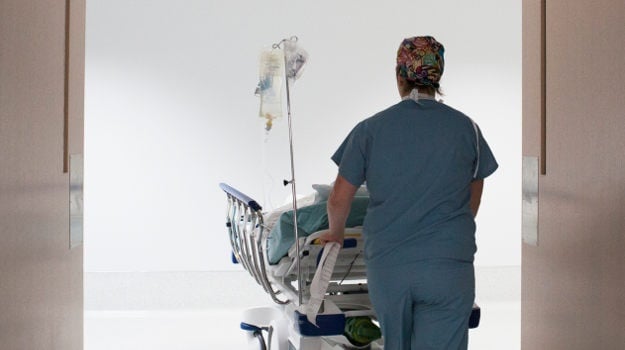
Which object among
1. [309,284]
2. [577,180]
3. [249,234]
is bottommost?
[309,284]

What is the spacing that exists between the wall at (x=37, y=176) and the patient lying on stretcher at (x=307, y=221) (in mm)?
756

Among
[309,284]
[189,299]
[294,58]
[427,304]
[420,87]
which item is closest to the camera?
[427,304]

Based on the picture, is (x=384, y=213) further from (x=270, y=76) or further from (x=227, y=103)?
(x=227, y=103)

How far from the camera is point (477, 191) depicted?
2637 mm

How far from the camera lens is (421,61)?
2.50 m

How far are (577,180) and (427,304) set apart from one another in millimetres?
643

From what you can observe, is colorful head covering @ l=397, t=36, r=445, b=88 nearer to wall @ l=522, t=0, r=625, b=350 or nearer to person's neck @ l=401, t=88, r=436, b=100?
person's neck @ l=401, t=88, r=436, b=100

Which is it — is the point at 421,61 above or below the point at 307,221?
above

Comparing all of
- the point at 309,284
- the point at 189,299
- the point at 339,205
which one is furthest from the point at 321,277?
the point at 189,299

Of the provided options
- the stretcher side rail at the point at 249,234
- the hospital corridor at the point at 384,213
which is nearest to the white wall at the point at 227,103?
the hospital corridor at the point at 384,213

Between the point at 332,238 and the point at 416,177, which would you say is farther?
Answer: the point at 332,238

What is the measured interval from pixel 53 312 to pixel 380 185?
3.91 ft

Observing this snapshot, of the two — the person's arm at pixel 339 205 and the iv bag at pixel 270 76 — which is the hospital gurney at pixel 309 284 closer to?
the person's arm at pixel 339 205

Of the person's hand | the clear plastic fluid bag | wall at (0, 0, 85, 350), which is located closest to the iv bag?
the clear plastic fluid bag
